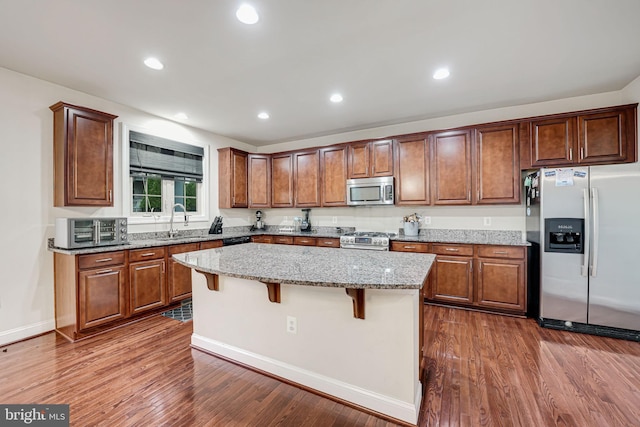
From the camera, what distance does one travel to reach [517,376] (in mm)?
2074

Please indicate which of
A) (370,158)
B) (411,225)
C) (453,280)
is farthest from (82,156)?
(453,280)

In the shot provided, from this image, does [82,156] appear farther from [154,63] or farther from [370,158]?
[370,158]

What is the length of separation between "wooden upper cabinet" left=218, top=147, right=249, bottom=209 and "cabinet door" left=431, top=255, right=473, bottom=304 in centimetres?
352

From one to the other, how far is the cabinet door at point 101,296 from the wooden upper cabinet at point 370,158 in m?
3.45

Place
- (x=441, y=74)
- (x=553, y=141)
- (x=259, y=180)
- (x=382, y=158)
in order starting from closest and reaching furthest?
(x=441, y=74) → (x=553, y=141) → (x=382, y=158) → (x=259, y=180)

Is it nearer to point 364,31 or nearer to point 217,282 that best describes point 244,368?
point 217,282

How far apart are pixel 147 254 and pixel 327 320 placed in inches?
102

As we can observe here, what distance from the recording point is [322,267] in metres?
1.85

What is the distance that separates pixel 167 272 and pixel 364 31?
11.5 ft

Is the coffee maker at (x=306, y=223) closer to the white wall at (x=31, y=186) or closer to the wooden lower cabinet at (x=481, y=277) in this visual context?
the wooden lower cabinet at (x=481, y=277)

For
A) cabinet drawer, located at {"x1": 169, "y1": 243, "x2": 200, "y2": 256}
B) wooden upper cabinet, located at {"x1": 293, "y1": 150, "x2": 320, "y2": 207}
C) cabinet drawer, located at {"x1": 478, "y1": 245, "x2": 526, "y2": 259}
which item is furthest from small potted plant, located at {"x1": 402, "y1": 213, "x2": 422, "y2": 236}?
cabinet drawer, located at {"x1": 169, "y1": 243, "x2": 200, "y2": 256}

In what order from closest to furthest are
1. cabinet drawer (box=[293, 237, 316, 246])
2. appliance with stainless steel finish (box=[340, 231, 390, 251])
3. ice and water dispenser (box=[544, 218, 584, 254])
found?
ice and water dispenser (box=[544, 218, 584, 254]) → appliance with stainless steel finish (box=[340, 231, 390, 251]) → cabinet drawer (box=[293, 237, 316, 246])

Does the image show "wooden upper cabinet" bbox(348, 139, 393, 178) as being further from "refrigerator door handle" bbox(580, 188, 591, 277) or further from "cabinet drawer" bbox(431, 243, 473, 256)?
"refrigerator door handle" bbox(580, 188, 591, 277)

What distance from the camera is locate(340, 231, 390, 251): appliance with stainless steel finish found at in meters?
3.81
